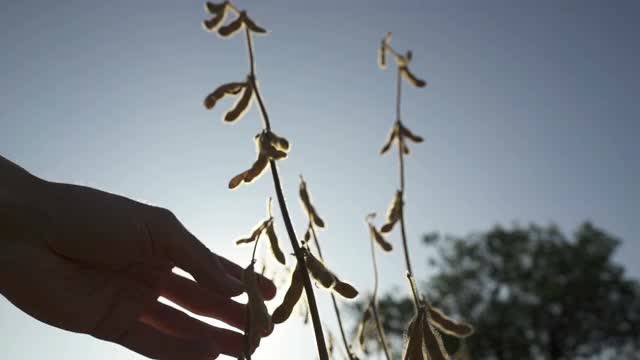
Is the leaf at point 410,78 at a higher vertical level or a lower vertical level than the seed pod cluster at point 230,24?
higher

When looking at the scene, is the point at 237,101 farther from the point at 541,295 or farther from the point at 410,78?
the point at 541,295

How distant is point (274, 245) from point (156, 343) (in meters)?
0.53

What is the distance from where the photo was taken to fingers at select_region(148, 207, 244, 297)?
109cm

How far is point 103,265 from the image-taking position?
1.25m

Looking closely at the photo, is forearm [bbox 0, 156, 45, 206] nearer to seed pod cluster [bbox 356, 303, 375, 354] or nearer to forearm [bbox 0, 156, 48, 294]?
forearm [bbox 0, 156, 48, 294]

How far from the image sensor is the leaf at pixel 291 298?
81 centimetres

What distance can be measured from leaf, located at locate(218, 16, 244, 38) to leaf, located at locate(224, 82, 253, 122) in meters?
0.12

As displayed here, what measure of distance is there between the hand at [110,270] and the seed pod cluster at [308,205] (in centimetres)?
15

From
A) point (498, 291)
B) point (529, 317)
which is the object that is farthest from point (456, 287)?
point (529, 317)

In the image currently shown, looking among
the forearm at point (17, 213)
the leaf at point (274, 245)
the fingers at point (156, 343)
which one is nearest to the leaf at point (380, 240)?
the leaf at point (274, 245)

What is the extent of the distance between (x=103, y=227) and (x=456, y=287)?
26.9 meters

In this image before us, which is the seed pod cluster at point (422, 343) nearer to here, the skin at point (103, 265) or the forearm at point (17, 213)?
the skin at point (103, 265)

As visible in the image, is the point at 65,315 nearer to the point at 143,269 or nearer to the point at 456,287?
the point at 143,269

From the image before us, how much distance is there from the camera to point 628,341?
2541 cm
